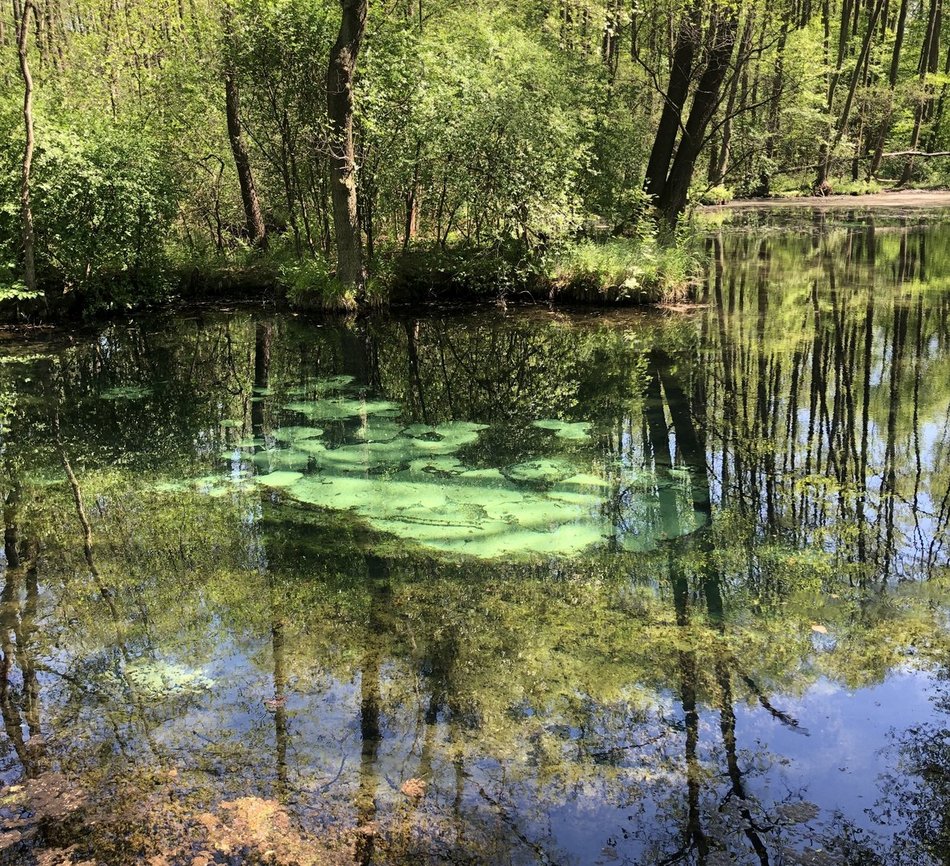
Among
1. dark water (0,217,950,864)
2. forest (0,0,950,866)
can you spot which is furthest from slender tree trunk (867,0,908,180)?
dark water (0,217,950,864)

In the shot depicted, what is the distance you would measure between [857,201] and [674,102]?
19.7m

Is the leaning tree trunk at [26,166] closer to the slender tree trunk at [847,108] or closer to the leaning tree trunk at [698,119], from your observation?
the leaning tree trunk at [698,119]

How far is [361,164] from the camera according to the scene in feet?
46.6

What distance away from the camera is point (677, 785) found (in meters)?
3.17

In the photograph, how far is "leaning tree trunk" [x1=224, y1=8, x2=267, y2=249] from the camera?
48.3 ft

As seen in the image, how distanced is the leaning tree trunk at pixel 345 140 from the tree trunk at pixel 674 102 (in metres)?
5.82

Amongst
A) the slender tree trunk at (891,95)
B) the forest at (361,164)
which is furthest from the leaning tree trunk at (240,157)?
the slender tree trunk at (891,95)

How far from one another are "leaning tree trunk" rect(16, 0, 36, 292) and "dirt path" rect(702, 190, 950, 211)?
22774mm

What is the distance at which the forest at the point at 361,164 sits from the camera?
13484 millimetres

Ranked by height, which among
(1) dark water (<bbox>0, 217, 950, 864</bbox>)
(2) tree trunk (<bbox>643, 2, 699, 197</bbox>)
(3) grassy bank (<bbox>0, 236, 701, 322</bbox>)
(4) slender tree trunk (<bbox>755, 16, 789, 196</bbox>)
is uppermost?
(4) slender tree trunk (<bbox>755, 16, 789, 196</bbox>)

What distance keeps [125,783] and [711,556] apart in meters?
3.47

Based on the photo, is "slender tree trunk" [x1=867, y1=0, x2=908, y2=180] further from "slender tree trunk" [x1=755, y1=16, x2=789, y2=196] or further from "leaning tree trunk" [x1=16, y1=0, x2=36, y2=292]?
"leaning tree trunk" [x1=16, y1=0, x2=36, y2=292]

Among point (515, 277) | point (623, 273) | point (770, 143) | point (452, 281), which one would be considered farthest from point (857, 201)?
point (452, 281)

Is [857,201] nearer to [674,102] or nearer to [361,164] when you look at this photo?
[674,102]
